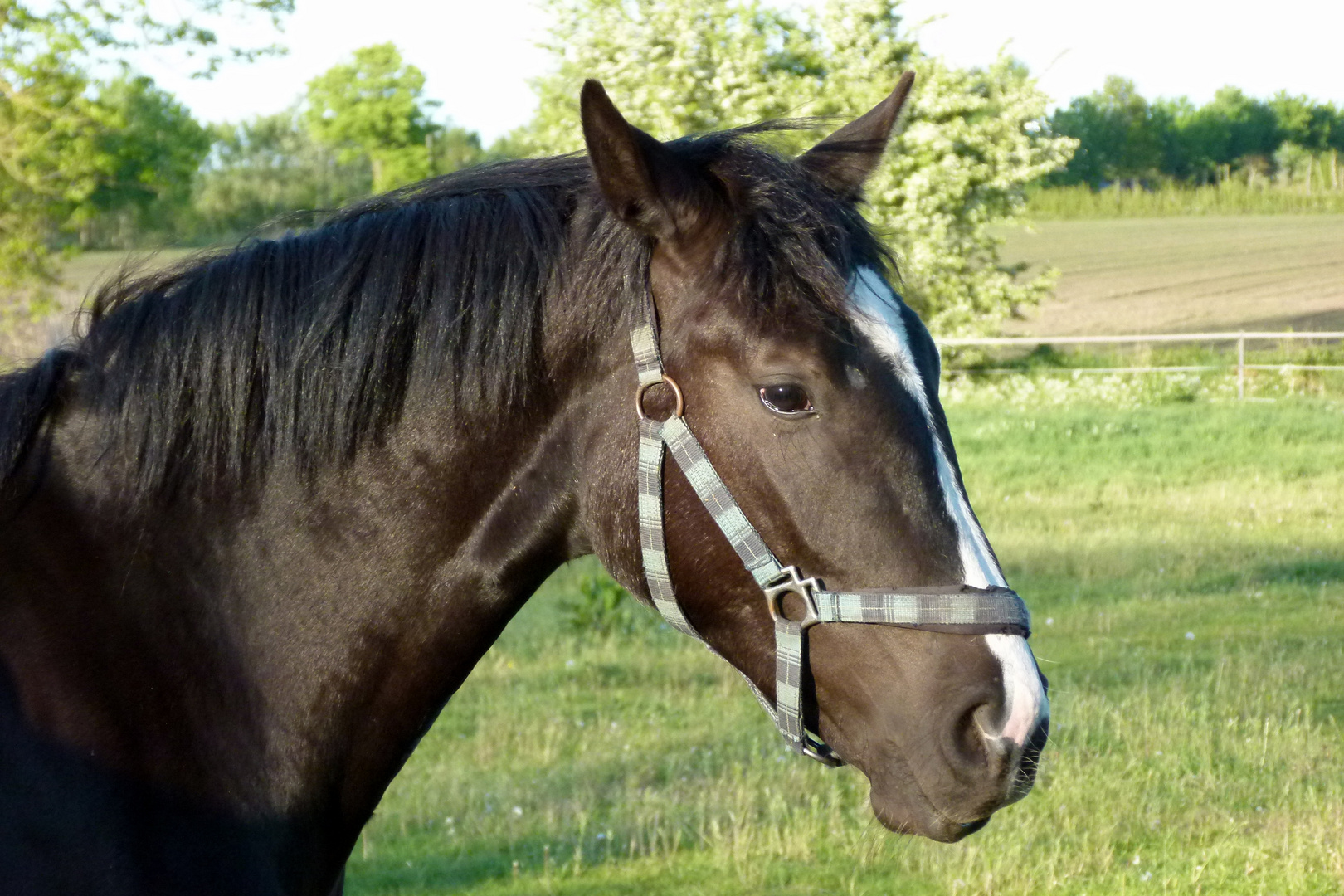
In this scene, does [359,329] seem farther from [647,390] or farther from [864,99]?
[864,99]

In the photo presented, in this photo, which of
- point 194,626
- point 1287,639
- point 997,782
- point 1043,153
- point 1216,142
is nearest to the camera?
point 997,782

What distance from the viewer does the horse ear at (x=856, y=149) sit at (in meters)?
2.24

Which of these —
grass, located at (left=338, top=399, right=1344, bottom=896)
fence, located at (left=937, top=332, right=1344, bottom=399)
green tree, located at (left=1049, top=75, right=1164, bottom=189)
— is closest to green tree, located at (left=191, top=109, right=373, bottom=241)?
grass, located at (left=338, top=399, right=1344, bottom=896)

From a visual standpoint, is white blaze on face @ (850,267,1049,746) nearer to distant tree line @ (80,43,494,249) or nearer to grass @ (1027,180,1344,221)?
distant tree line @ (80,43,494,249)

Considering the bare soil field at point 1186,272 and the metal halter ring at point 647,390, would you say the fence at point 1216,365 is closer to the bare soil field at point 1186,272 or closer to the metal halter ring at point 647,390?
the bare soil field at point 1186,272

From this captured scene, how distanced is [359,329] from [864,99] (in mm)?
20195

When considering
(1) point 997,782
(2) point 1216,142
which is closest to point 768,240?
(1) point 997,782

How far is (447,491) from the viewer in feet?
6.68

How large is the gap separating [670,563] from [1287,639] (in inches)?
247

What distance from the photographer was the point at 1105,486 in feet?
40.0

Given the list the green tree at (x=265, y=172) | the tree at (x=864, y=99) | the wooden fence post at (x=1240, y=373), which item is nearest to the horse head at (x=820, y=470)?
the green tree at (x=265, y=172)

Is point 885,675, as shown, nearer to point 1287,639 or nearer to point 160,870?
point 160,870

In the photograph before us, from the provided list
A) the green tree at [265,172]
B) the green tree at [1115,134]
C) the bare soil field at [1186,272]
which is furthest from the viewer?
the green tree at [1115,134]

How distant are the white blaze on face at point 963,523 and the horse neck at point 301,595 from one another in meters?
0.50
